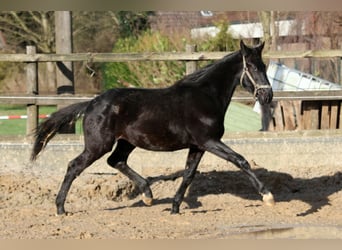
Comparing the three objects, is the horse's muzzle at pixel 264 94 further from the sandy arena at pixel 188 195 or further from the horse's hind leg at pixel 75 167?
the horse's hind leg at pixel 75 167

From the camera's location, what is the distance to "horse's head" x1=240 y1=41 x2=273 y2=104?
7.10 metres

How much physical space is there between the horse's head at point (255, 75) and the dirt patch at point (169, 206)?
1.41 metres

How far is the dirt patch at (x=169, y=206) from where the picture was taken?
20.1ft

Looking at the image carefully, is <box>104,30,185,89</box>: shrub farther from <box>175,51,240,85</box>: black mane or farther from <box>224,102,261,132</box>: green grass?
<box>175,51,240,85</box>: black mane

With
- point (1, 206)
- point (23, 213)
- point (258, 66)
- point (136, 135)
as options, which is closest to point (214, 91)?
point (258, 66)

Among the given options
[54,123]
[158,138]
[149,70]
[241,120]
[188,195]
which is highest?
[54,123]

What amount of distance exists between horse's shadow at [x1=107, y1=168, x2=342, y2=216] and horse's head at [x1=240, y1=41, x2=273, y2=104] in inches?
80.9

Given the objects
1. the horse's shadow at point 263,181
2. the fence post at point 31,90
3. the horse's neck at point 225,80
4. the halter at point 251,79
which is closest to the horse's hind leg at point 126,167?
the horse's shadow at point 263,181

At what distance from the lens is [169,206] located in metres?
8.14

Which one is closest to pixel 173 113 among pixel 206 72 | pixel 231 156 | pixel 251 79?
pixel 206 72

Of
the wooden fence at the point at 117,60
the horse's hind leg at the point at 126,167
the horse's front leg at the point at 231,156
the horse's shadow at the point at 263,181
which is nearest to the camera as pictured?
the horse's front leg at the point at 231,156

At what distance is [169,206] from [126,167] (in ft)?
2.67

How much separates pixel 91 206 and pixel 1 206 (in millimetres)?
1160

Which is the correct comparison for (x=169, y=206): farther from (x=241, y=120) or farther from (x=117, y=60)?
(x=241, y=120)
